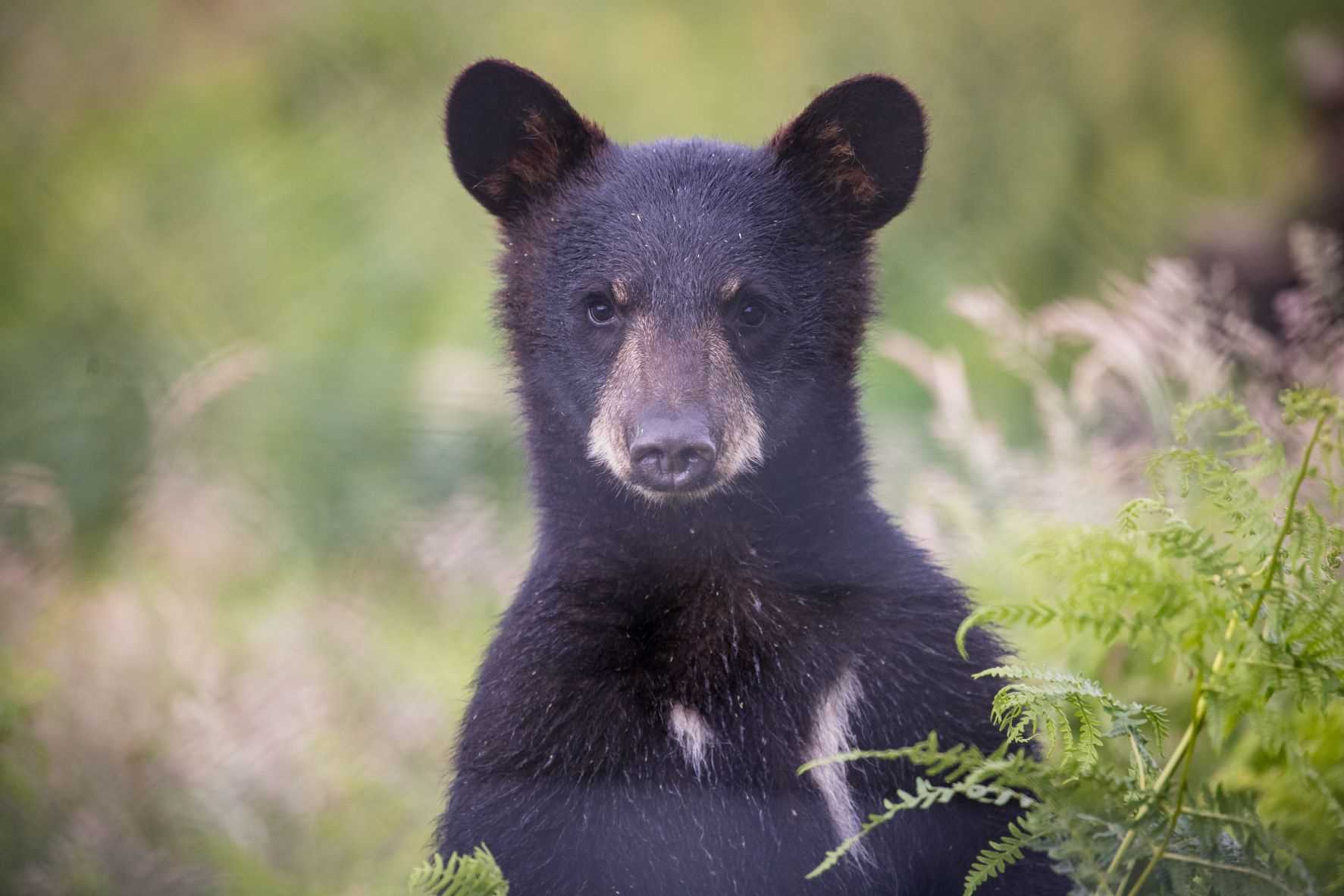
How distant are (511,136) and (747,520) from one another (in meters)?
1.28

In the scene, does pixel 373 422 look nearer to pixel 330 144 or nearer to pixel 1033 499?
pixel 330 144

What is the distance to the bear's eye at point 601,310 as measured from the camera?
11.5 feet

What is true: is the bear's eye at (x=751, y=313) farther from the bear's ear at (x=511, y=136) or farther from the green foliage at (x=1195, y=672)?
the green foliage at (x=1195, y=672)

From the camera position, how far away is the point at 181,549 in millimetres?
6711

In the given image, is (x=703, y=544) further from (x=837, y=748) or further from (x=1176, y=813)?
(x=1176, y=813)

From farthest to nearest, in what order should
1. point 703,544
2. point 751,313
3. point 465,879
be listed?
point 751,313, point 703,544, point 465,879

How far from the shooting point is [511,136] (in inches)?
147

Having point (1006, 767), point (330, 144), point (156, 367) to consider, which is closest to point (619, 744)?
point (1006, 767)

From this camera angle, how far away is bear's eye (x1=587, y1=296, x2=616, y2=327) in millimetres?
3494

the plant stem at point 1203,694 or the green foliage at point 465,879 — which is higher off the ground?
the plant stem at point 1203,694

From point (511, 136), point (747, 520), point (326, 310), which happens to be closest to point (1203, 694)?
point (747, 520)

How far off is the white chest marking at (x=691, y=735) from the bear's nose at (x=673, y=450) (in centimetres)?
53

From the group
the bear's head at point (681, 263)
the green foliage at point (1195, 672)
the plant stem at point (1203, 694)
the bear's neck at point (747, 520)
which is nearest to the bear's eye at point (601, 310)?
the bear's head at point (681, 263)

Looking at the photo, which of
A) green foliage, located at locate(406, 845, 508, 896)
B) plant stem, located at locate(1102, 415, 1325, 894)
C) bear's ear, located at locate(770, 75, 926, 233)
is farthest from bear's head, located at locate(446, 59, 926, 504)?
plant stem, located at locate(1102, 415, 1325, 894)
